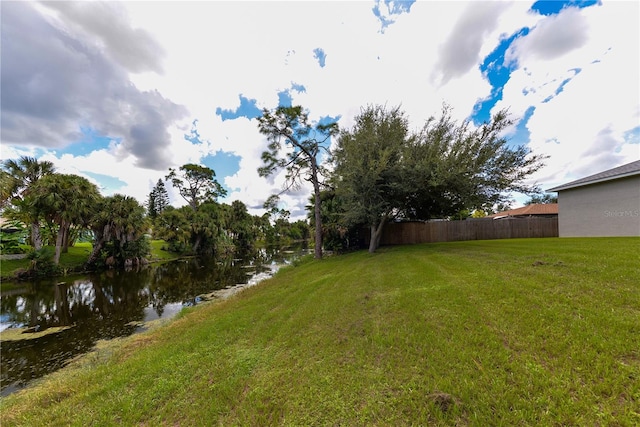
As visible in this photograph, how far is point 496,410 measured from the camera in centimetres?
224

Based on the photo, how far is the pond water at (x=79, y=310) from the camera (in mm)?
5969

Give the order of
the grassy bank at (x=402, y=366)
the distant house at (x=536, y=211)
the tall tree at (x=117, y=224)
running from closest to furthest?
the grassy bank at (x=402, y=366) → the tall tree at (x=117, y=224) → the distant house at (x=536, y=211)

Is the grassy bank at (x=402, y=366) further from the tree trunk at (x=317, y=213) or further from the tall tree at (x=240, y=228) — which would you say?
the tall tree at (x=240, y=228)

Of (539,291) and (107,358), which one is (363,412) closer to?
(539,291)

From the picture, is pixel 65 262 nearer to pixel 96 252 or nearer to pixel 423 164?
pixel 96 252

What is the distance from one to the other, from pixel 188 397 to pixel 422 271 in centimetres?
647

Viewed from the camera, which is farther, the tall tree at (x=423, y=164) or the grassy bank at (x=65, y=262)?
the grassy bank at (x=65, y=262)

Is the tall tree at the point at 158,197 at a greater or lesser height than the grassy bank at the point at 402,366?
greater

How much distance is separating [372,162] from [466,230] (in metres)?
12.5

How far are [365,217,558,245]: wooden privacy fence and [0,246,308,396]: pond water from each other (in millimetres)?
11598

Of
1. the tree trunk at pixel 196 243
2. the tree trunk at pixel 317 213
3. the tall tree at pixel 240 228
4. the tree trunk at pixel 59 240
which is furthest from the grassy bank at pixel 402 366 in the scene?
the tall tree at pixel 240 228

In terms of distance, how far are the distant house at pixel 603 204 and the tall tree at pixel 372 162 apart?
419 inches

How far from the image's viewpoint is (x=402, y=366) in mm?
3027

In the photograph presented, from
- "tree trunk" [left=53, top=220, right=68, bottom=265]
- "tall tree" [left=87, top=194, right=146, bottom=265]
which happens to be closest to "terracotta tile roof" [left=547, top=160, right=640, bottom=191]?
"tall tree" [left=87, top=194, right=146, bottom=265]
